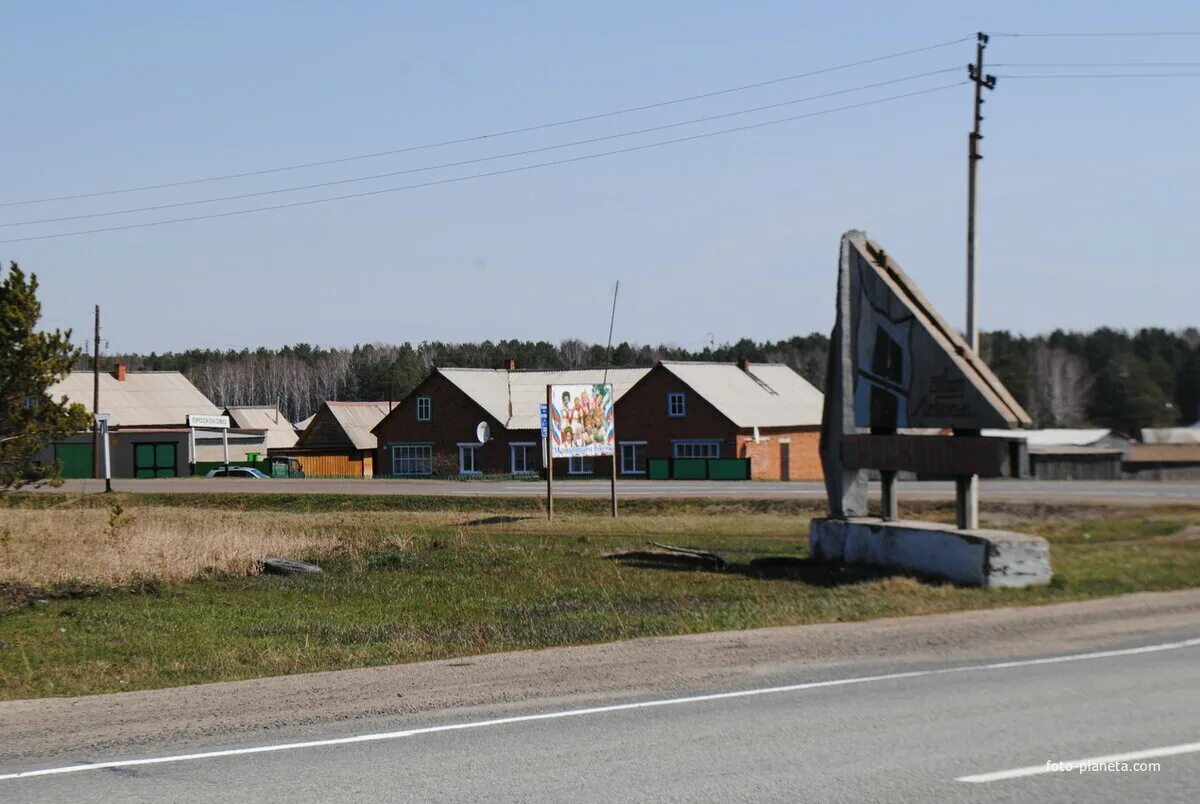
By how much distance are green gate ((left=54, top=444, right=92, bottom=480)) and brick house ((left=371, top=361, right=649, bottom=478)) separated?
57.0 ft

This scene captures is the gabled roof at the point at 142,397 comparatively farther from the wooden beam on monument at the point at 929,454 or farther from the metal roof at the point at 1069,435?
the wooden beam on monument at the point at 929,454

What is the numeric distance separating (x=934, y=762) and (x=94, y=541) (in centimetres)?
2508

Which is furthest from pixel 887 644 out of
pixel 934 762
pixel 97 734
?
pixel 97 734

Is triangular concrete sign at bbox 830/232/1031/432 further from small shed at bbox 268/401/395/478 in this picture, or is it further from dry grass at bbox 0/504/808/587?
small shed at bbox 268/401/395/478

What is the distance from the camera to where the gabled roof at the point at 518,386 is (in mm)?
73000

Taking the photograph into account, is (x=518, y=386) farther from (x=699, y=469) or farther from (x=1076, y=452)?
(x=1076, y=452)

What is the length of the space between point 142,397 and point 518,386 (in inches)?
950

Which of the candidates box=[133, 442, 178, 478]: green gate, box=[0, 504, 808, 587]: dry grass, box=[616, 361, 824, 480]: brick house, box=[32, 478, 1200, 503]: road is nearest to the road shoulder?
box=[0, 504, 808, 587]: dry grass

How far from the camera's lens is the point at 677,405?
221 ft

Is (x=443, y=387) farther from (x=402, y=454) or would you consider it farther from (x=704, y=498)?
(x=704, y=498)

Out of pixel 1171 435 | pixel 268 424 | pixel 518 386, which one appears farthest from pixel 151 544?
pixel 268 424

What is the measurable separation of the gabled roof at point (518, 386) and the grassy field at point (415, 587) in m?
34.8

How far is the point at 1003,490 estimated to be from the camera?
129ft

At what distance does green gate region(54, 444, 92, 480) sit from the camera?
74.4 m
